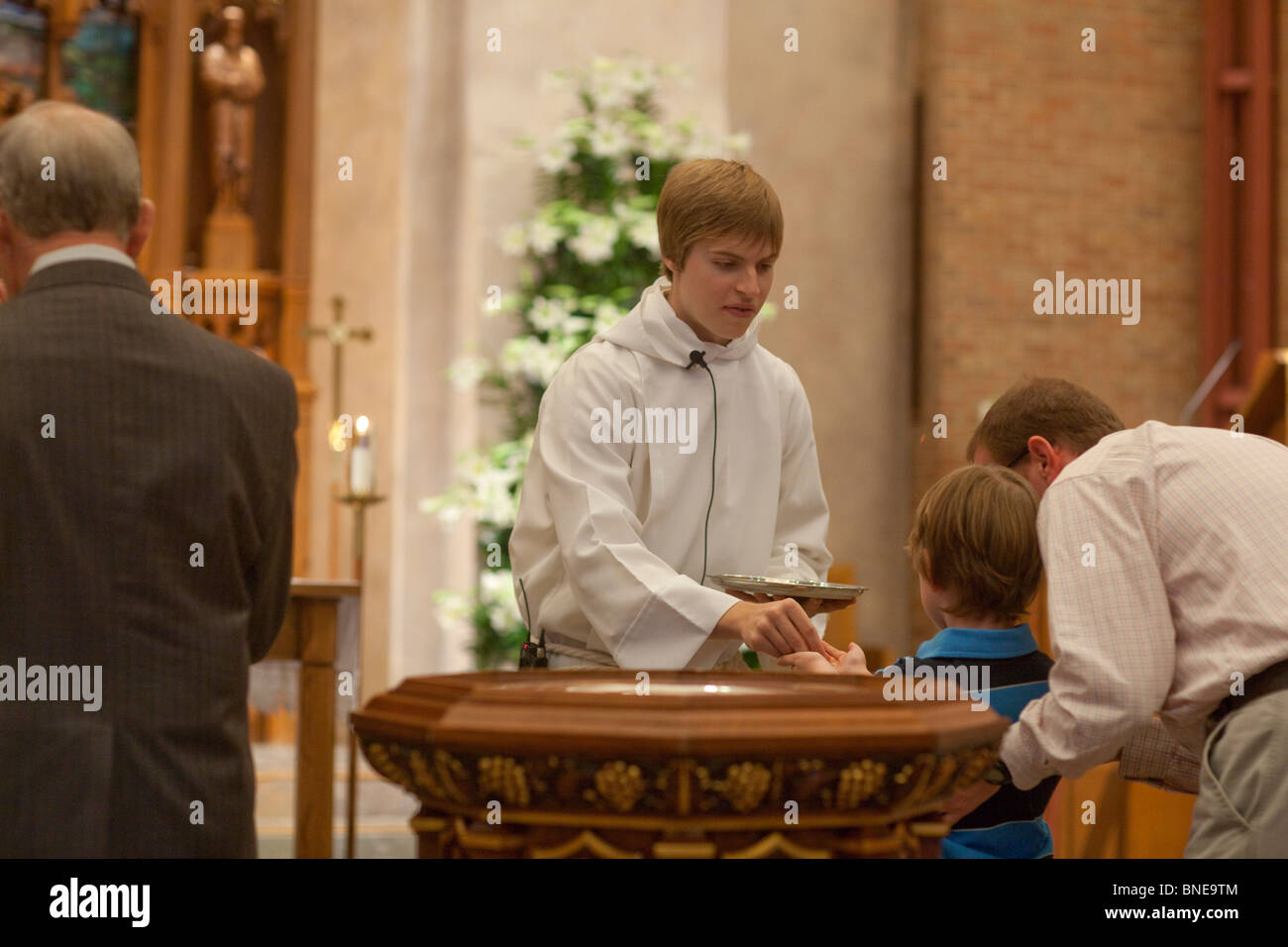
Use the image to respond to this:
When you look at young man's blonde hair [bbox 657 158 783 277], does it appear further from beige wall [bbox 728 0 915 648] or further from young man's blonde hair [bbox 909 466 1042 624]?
beige wall [bbox 728 0 915 648]

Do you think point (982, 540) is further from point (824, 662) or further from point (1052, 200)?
point (1052, 200)

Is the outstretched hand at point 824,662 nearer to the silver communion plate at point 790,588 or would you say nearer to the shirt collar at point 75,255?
the silver communion plate at point 790,588

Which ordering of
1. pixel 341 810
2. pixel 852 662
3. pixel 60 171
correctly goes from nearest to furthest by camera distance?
pixel 60 171 < pixel 852 662 < pixel 341 810

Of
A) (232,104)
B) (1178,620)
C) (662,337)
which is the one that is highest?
(232,104)

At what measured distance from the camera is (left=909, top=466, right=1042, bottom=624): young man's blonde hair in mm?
2229

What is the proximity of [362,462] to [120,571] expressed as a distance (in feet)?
10.0

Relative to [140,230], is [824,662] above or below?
below

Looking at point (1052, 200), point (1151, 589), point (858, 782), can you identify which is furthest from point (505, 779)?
point (1052, 200)

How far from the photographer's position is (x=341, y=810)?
6.50m

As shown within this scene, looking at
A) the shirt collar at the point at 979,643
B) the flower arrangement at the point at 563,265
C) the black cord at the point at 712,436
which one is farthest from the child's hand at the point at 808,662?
the flower arrangement at the point at 563,265

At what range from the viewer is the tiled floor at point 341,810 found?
6043 millimetres

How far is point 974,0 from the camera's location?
8195mm

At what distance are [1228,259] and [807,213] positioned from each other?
239cm

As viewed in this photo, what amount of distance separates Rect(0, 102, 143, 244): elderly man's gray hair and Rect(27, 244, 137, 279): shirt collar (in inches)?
1.1
